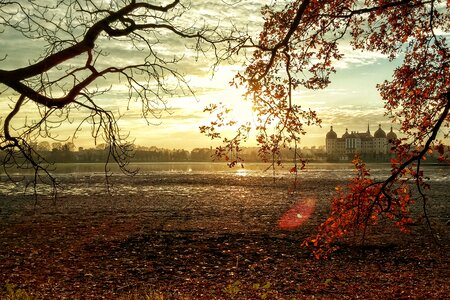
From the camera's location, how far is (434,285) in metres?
14.0

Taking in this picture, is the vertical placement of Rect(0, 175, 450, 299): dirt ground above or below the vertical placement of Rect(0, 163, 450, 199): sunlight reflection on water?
below

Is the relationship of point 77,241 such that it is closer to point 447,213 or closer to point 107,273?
point 107,273

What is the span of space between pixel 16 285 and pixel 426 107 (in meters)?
13.3

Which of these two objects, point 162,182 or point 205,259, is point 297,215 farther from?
point 162,182

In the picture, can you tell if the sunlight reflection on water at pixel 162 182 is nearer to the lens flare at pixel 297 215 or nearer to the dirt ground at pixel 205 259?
the dirt ground at pixel 205 259

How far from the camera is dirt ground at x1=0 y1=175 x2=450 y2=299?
1378cm

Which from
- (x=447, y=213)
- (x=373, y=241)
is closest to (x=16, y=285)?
(x=373, y=241)

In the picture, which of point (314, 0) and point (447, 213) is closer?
point (314, 0)

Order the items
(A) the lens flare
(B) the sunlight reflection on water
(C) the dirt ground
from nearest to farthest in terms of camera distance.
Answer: (C) the dirt ground, (A) the lens flare, (B) the sunlight reflection on water

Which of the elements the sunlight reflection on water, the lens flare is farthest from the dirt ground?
the sunlight reflection on water

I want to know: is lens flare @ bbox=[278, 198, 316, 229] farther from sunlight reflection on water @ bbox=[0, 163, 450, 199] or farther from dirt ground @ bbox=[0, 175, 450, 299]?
sunlight reflection on water @ bbox=[0, 163, 450, 199]

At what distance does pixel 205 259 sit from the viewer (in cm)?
1762

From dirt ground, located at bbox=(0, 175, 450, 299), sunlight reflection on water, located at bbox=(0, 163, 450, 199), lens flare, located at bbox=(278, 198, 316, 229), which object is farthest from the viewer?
sunlight reflection on water, located at bbox=(0, 163, 450, 199)

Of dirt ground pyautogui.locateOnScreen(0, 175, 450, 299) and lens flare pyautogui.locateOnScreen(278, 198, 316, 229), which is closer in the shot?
dirt ground pyautogui.locateOnScreen(0, 175, 450, 299)
